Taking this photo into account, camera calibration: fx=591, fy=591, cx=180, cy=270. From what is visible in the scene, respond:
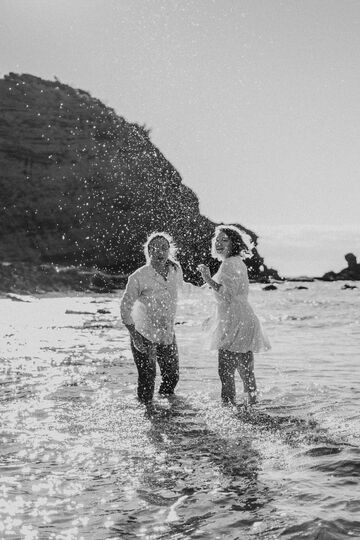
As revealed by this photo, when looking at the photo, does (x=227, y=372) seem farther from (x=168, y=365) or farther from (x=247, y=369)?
(x=168, y=365)

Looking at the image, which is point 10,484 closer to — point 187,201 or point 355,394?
point 355,394

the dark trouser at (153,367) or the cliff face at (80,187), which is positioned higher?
the cliff face at (80,187)

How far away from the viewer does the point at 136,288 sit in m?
7.00

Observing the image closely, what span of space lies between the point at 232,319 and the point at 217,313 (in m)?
0.22

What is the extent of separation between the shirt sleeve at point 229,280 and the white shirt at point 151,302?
2.46ft

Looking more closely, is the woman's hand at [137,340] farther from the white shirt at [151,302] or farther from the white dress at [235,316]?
the white dress at [235,316]

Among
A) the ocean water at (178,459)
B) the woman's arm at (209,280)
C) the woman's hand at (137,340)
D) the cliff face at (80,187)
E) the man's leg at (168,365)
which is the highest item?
the cliff face at (80,187)

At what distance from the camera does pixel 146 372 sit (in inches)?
275

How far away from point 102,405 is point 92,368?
10.9ft

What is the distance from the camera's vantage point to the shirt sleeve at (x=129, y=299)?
6.80 m

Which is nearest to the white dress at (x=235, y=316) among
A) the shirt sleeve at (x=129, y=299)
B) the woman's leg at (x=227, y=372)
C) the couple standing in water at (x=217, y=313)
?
the couple standing in water at (x=217, y=313)

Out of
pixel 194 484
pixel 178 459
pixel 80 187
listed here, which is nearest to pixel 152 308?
pixel 178 459

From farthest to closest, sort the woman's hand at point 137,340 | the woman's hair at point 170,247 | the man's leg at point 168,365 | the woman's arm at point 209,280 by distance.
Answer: the man's leg at point 168,365 → the woman's hair at point 170,247 → the woman's hand at point 137,340 → the woman's arm at point 209,280

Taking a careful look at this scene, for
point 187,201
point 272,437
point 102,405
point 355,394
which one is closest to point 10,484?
point 272,437
